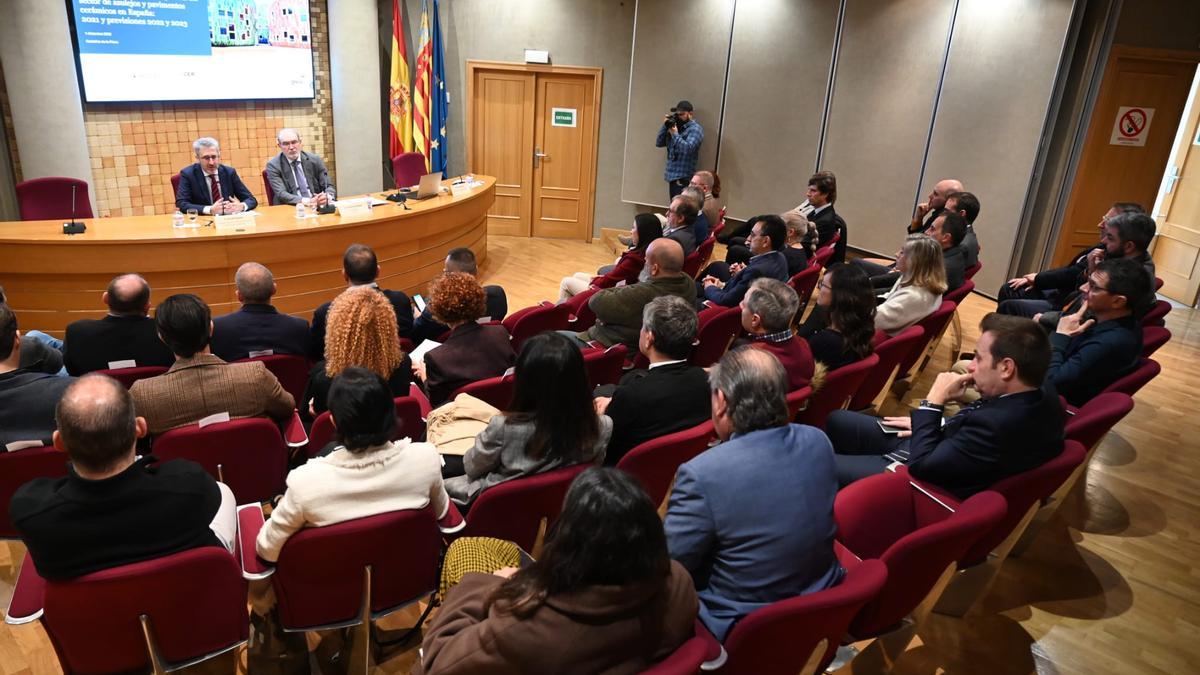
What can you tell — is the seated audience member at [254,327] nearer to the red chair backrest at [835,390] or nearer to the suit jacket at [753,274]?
the red chair backrest at [835,390]

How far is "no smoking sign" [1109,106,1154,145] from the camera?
6902 millimetres

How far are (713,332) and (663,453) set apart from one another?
1.75 m

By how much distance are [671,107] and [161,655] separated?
27.2ft

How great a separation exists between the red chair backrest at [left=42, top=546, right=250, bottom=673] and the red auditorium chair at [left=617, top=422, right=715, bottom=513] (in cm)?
119

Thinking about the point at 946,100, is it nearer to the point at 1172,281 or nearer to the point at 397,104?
the point at 1172,281

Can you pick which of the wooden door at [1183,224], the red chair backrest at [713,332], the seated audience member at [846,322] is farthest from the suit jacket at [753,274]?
the wooden door at [1183,224]

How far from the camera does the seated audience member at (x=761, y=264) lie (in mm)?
4711

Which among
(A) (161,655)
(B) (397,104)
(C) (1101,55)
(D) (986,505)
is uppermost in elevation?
(C) (1101,55)

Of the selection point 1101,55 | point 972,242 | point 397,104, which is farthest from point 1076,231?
point 397,104

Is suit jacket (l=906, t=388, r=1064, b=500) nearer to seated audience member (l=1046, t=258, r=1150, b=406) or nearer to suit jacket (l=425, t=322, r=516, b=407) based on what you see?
seated audience member (l=1046, t=258, r=1150, b=406)

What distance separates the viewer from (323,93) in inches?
332

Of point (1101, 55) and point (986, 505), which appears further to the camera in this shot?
point (1101, 55)

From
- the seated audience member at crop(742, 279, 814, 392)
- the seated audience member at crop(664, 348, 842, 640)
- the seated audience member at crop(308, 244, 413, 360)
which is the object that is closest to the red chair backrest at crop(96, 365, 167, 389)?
the seated audience member at crop(308, 244, 413, 360)

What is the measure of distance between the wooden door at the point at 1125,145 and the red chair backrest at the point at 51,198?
28.5 feet
